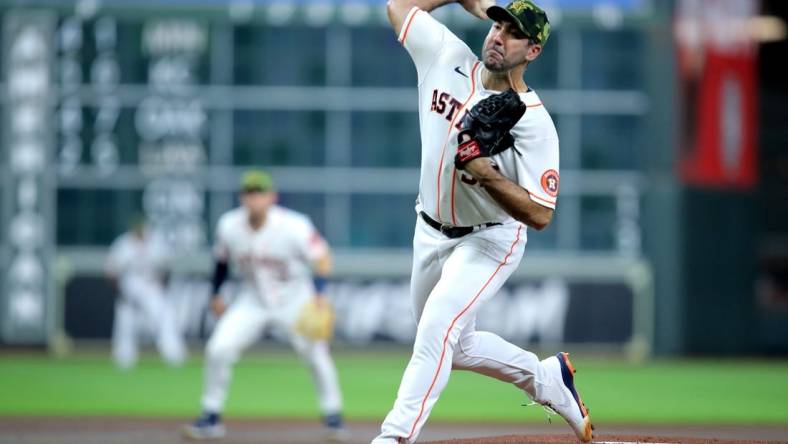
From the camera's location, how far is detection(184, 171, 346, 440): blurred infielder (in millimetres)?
9891

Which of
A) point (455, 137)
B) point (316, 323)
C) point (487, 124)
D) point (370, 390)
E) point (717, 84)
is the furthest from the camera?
point (717, 84)

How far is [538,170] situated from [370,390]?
8.52 meters

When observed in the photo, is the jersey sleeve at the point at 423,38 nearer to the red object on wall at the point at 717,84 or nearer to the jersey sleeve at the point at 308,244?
the jersey sleeve at the point at 308,244

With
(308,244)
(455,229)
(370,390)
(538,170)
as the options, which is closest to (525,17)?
(538,170)

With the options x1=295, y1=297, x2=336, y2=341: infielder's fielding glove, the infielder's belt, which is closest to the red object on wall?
x1=295, y1=297, x2=336, y2=341: infielder's fielding glove

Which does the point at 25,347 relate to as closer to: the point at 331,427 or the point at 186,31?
the point at 186,31

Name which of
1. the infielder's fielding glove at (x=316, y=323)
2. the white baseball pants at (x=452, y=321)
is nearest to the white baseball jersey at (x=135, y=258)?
the infielder's fielding glove at (x=316, y=323)

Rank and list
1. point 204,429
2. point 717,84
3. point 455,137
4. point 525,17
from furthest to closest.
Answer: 1. point 717,84
2. point 204,429
3. point 455,137
4. point 525,17

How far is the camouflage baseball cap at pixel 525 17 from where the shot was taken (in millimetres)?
5652

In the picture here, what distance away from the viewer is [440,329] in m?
5.74

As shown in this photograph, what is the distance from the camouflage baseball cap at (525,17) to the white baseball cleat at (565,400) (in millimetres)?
1643

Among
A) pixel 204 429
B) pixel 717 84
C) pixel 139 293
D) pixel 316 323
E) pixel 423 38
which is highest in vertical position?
pixel 717 84

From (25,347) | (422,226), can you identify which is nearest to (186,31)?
(25,347)

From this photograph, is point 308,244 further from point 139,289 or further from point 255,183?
point 139,289
